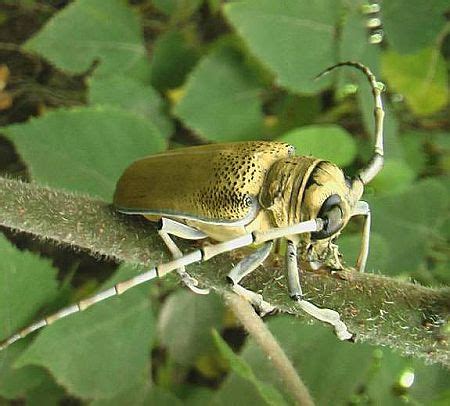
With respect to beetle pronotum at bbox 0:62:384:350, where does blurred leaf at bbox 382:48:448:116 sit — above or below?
below

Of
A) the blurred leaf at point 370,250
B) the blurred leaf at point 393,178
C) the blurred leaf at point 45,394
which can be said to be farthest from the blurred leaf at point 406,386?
the blurred leaf at point 45,394

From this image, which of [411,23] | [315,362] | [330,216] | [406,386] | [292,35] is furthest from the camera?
[411,23]

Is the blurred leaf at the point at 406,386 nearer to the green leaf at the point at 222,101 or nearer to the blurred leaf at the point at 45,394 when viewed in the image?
the green leaf at the point at 222,101

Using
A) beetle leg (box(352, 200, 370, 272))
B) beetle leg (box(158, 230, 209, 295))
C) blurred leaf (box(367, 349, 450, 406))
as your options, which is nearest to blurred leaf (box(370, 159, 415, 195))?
blurred leaf (box(367, 349, 450, 406))

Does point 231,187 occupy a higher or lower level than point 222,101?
higher

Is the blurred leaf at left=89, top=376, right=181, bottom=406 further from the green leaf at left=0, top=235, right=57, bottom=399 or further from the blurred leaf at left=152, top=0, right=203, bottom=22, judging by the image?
the blurred leaf at left=152, top=0, right=203, bottom=22

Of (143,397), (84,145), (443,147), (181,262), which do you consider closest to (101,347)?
(143,397)

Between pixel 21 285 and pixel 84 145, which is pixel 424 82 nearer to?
pixel 84 145
